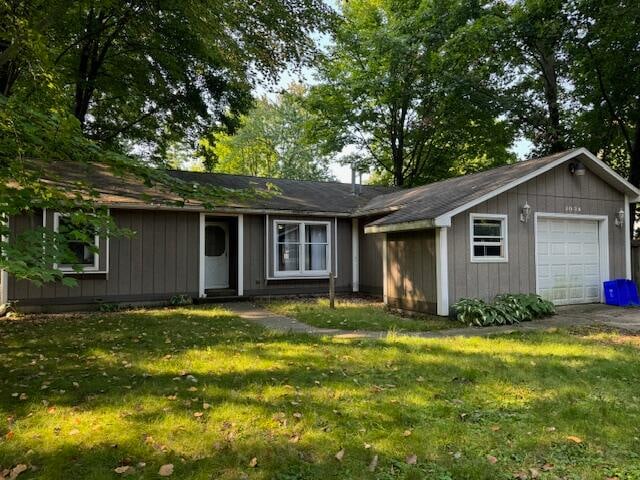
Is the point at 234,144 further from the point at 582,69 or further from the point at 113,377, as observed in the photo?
the point at 113,377

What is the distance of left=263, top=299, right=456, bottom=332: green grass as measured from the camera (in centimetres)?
816

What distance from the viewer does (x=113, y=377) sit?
4.90m

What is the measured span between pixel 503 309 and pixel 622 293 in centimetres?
414

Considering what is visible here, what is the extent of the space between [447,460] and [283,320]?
6029 mm

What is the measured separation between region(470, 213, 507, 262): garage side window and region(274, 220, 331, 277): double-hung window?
16.3 ft

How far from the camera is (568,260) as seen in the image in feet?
35.1

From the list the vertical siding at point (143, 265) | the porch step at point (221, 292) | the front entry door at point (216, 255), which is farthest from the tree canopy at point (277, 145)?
the vertical siding at point (143, 265)

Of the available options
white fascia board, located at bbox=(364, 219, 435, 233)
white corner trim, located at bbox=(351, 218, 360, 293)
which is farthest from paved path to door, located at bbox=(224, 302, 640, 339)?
white corner trim, located at bbox=(351, 218, 360, 293)

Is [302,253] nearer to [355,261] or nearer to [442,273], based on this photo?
[355,261]

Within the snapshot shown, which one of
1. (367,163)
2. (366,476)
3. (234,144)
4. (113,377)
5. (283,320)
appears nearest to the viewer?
(366,476)

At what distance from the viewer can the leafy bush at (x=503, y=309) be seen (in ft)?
27.8

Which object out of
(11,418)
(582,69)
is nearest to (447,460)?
(11,418)

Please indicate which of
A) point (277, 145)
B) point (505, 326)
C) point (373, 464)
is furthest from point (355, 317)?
point (277, 145)

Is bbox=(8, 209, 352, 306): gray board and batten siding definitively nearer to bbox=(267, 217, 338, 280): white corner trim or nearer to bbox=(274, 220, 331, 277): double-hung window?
bbox=(267, 217, 338, 280): white corner trim
